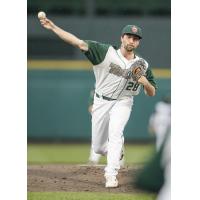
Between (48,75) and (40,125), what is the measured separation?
44cm

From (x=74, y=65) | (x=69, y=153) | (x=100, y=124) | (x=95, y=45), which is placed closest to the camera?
(x=95, y=45)

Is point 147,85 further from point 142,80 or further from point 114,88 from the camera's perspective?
point 114,88

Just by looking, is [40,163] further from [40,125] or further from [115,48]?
[115,48]

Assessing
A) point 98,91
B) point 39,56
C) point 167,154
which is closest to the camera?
point 167,154

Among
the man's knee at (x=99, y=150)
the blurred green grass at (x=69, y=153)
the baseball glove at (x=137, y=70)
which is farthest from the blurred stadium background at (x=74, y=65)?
the man's knee at (x=99, y=150)

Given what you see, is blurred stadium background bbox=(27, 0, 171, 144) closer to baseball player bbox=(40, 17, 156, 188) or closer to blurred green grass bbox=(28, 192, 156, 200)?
baseball player bbox=(40, 17, 156, 188)

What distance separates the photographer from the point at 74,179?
363 centimetres

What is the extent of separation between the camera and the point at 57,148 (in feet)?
14.4

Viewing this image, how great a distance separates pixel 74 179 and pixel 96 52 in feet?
2.38

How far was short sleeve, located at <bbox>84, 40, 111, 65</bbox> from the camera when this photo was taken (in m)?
3.35

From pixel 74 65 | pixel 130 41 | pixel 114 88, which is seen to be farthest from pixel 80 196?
pixel 74 65

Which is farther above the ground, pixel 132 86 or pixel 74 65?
pixel 74 65

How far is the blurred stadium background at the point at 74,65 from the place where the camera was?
150 inches
